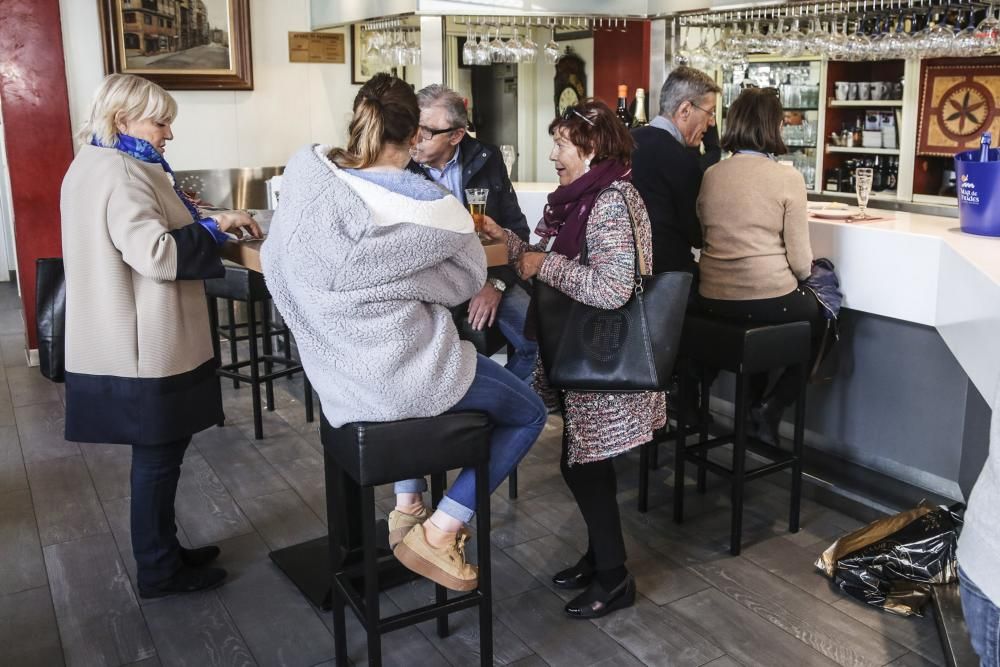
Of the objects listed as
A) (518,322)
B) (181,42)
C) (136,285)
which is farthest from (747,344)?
(181,42)

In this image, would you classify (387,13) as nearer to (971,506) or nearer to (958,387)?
(958,387)

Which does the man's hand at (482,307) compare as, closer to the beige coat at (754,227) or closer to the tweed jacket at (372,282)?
the tweed jacket at (372,282)

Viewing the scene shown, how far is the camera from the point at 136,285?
2.60 meters

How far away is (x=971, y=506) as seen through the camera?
147cm

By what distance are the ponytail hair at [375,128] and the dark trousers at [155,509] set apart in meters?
1.14

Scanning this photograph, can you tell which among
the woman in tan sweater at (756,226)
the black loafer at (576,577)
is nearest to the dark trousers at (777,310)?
the woman in tan sweater at (756,226)

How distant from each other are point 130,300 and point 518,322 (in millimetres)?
1212

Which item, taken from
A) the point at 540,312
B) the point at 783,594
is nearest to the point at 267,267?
the point at 540,312

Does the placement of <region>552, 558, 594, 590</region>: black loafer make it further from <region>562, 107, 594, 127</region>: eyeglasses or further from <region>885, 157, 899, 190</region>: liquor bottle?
<region>885, 157, 899, 190</region>: liquor bottle

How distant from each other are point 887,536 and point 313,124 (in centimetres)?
463

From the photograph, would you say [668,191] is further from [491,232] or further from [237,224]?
[237,224]

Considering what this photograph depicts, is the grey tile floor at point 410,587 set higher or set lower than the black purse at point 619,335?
lower

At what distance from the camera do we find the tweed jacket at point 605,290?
248 centimetres

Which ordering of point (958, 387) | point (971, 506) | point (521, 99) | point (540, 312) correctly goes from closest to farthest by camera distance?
point (971, 506) < point (540, 312) < point (958, 387) < point (521, 99)
